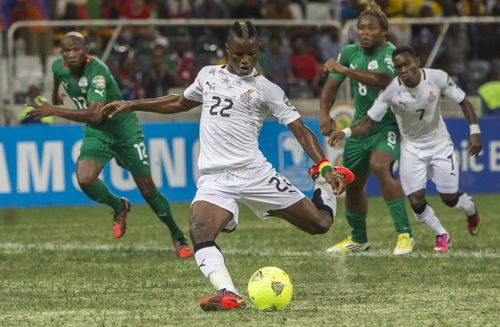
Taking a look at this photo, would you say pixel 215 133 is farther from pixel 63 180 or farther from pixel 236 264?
pixel 63 180

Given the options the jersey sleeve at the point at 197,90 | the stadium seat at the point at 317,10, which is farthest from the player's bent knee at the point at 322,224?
the stadium seat at the point at 317,10

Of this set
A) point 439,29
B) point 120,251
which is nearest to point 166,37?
point 439,29

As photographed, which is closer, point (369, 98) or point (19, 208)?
point (369, 98)

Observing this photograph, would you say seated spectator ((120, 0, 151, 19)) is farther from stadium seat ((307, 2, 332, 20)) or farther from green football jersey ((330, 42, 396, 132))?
green football jersey ((330, 42, 396, 132))

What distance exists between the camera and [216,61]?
20062 millimetres

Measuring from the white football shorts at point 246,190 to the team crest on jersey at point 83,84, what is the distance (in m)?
4.09

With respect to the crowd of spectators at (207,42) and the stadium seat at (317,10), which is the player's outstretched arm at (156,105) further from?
the stadium seat at (317,10)

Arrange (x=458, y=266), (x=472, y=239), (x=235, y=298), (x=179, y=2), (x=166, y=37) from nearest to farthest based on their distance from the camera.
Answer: (x=235, y=298) → (x=458, y=266) → (x=472, y=239) → (x=166, y=37) → (x=179, y=2)

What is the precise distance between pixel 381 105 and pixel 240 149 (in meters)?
3.64

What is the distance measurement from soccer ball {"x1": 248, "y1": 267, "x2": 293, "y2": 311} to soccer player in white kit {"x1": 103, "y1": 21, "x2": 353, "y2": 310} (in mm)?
528

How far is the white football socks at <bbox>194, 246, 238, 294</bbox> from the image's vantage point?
899 centimetres

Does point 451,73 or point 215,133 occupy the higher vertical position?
point 215,133

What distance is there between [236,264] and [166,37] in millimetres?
8443

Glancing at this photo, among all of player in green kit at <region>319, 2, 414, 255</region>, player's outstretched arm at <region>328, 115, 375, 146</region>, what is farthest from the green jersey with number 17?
player's outstretched arm at <region>328, 115, 375, 146</region>
